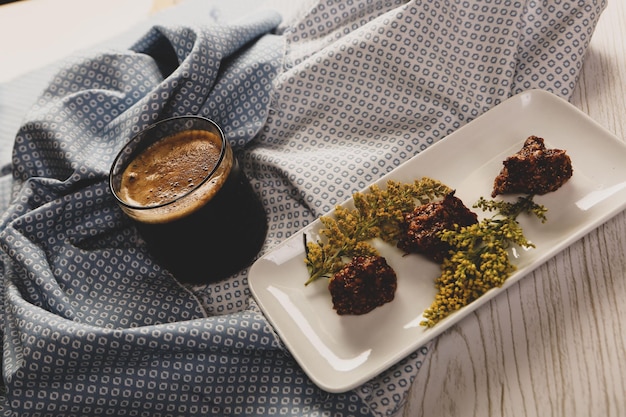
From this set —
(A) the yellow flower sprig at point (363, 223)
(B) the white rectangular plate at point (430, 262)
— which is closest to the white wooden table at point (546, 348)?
(B) the white rectangular plate at point (430, 262)

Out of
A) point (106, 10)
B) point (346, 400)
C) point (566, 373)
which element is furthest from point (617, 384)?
point (106, 10)

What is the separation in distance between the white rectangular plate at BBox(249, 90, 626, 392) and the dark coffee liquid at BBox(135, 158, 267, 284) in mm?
66

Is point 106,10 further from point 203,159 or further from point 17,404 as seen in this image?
point 17,404

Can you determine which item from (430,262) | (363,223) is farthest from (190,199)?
(430,262)

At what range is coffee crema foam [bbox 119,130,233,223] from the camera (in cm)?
95

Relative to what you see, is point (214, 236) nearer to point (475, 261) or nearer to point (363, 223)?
point (363, 223)

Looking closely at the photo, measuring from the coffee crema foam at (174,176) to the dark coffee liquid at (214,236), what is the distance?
16 millimetres

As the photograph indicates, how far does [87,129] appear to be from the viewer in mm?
1263

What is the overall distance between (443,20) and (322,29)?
0.29 meters

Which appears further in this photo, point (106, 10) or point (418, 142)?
point (106, 10)

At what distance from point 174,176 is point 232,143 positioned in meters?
0.25

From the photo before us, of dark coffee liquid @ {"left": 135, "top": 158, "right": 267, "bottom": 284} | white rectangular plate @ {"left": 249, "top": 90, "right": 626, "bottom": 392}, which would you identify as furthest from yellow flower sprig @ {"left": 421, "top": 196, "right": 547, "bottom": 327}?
dark coffee liquid @ {"left": 135, "top": 158, "right": 267, "bottom": 284}

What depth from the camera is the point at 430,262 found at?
0.99 m

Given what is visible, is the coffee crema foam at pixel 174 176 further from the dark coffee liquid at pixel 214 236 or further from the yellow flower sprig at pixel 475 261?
the yellow flower sprig at pixel 475 261
